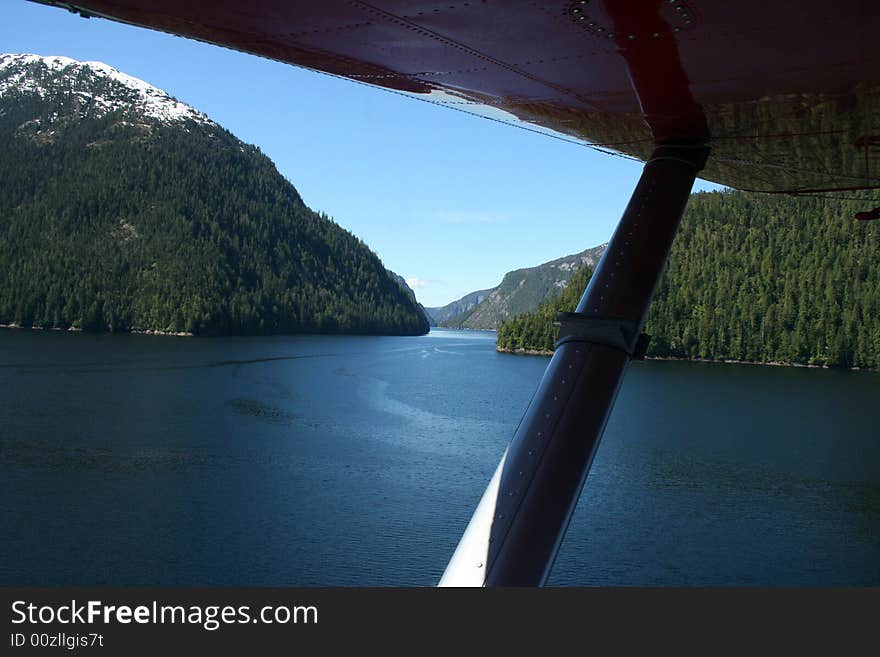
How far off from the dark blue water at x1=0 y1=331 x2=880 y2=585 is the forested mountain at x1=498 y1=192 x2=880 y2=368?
2322 inches

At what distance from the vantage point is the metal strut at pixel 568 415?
3238 mm

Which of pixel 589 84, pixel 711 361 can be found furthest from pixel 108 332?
pixel 589 84

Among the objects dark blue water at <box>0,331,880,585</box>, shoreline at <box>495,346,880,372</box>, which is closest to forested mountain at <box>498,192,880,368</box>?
shoreline at <box>495,346,880,372</box>

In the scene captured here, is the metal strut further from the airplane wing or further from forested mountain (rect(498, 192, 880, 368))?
forested mountain (rect(498, 192, 880, 368))

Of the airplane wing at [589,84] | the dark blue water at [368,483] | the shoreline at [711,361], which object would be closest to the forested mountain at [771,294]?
the shoreline at [711,361]

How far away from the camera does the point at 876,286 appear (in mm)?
131000

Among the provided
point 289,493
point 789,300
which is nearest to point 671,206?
point 289,493

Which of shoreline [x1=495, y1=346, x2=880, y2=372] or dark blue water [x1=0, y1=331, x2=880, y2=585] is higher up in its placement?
shoreline [x1=495, y1=346, x2=880, y2=372]

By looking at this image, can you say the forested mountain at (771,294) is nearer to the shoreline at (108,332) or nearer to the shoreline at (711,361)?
the shoreline at (711,361)

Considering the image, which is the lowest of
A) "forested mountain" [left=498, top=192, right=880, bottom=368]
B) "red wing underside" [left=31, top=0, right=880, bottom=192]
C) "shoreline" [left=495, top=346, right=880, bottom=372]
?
"shoreline" [left=495, top=346, right=880, bottom=372]

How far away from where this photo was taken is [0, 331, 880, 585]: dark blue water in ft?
80.3

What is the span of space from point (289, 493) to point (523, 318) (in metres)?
101

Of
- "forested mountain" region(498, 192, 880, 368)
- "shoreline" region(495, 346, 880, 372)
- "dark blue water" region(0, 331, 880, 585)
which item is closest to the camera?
"dark blue water" region(0, 331, 880, 585)

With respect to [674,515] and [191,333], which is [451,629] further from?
[191,333]
